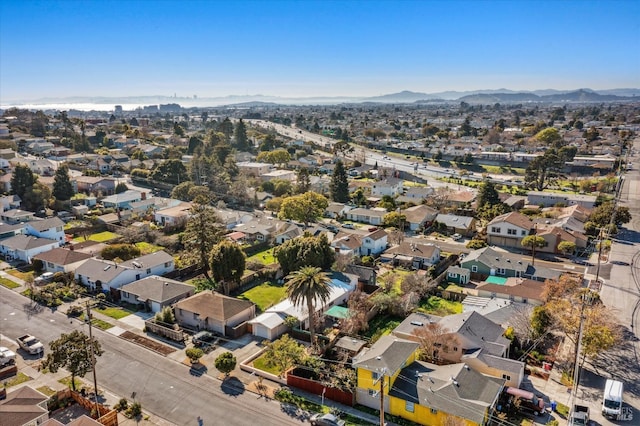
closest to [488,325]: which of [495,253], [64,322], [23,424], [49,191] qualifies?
[495,253]

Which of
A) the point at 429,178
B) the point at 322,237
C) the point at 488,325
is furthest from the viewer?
the point at 429,178

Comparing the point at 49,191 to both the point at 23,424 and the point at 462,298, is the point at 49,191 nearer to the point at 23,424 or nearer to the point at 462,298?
the point at 23,424

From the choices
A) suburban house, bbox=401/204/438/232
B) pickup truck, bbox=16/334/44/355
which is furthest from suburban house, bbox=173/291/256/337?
suburban house, bbox=401/204/438/232

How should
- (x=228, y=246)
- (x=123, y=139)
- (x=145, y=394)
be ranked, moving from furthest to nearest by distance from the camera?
(x=123, y=139), (x=228, y=246), (x=145, y=394)

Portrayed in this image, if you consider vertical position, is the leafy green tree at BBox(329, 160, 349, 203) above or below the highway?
above

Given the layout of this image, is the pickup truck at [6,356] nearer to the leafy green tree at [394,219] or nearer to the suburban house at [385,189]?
the leafy green tree at [394,219]

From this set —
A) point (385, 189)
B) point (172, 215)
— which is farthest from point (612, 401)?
point (385, 189)

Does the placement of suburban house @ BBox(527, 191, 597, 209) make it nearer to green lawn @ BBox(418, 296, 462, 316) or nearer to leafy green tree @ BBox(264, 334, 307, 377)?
green lawn @ BBox(418, 296, 462, 316)
